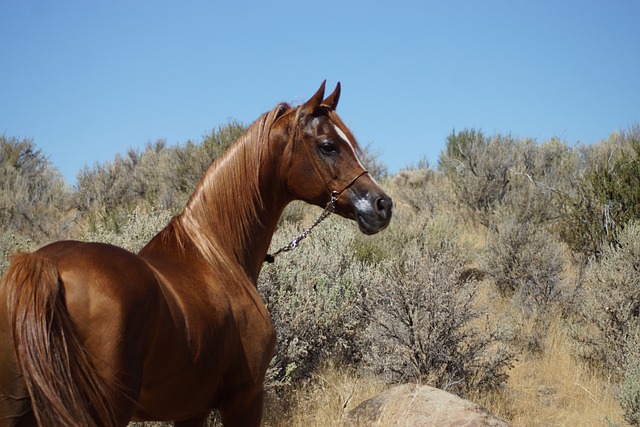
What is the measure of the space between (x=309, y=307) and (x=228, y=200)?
2476 mm

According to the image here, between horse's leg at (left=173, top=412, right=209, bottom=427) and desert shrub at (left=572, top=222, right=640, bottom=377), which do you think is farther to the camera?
desert shrub at (left=572, top=222, right=640, bottom=377)

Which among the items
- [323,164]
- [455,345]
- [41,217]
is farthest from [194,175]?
[323,164]

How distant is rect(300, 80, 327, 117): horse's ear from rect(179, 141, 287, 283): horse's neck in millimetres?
314

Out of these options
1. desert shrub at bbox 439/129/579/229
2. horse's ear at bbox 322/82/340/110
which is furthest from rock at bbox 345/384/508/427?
desert shrub at bbox 439/129/579/229

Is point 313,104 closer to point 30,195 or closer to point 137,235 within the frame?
point 137,235

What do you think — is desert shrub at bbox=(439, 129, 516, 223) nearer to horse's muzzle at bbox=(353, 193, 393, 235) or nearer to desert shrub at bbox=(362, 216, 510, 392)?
desert shrub at bbox=(362, 216, 510, 392)

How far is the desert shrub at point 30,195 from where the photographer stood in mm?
11344

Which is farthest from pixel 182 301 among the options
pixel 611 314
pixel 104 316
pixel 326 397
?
pixel 611 314

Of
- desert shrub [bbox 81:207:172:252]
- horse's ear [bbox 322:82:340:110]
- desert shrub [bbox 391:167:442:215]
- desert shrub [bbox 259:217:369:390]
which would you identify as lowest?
desert shrub [bbox 259:217:369:390]

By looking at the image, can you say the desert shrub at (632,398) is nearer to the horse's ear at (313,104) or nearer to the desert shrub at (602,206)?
the horse's ear at (313,104)

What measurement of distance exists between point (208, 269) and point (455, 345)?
10.9ft

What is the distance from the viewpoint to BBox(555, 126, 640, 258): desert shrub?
8.98 m

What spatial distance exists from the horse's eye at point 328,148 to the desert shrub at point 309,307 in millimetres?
2243

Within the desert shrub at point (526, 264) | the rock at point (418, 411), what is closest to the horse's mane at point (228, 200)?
the rock at point (418, 411)
